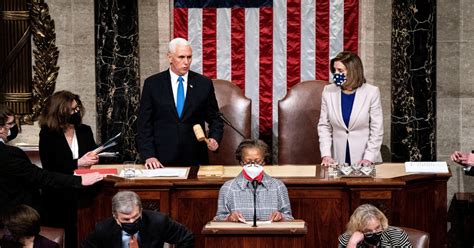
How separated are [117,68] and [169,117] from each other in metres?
1.81

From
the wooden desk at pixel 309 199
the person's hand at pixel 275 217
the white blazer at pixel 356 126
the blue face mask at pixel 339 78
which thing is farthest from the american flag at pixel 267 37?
the person's hand at pixel 275 217

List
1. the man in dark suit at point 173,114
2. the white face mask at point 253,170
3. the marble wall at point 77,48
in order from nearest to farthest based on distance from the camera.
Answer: the white face mask at point 253,170
the man in dark suit at point 173,114
the marble wall at point 77,48

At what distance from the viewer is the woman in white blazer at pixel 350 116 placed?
927 centimetres

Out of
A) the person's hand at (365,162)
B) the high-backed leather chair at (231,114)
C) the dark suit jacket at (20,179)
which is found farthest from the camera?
the high-backed leather chair at (231,114)

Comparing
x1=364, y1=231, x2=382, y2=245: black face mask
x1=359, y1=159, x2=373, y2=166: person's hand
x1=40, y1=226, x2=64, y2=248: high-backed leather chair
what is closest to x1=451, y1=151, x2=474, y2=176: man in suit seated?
x1=359, y1=159, x2=373, y2=166: person's hand

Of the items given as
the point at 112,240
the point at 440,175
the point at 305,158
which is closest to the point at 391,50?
the point at 305,158

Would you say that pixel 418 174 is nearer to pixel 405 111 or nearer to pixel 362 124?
pixel 362 124

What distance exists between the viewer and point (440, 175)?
28.9ft

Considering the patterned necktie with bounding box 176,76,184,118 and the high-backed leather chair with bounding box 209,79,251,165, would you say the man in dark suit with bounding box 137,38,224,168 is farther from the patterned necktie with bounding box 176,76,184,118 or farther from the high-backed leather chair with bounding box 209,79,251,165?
the high-backed leather chair with bounding box 209,79,251,165

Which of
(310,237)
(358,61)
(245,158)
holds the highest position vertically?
(358,61)

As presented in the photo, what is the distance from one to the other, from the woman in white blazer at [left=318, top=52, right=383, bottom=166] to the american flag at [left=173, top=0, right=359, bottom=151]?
1810 mm

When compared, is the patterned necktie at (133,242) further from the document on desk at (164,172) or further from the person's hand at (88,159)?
the person's hand at (88,159)

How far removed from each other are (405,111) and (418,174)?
231cm

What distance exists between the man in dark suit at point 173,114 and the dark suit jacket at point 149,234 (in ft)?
6.39
